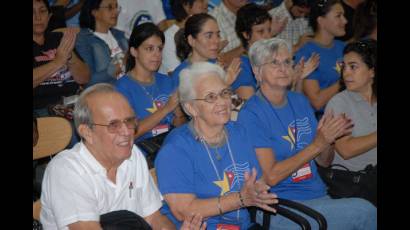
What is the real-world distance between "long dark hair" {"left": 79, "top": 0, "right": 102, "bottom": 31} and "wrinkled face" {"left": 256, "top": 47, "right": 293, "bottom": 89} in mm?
2209

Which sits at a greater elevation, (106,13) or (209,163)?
(106,13)

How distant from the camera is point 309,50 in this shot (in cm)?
442

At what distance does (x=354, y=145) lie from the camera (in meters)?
2.95

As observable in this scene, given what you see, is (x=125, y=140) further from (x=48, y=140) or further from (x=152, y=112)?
(x=152, y=112)

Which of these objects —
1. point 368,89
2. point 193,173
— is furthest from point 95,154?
point 368,89

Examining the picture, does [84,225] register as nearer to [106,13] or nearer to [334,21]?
[106,13]

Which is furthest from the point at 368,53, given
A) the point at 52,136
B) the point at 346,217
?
the point at 52,136

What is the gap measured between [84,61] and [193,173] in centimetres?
228

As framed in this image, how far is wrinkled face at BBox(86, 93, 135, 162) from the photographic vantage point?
2.06m

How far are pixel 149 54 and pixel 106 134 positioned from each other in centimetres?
175

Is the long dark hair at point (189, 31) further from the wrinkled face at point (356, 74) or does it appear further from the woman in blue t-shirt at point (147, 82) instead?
the wrinkled face at point (356, 74)

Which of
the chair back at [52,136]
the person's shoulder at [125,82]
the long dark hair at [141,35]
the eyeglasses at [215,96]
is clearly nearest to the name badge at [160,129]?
the person's shoulder at [125,82]

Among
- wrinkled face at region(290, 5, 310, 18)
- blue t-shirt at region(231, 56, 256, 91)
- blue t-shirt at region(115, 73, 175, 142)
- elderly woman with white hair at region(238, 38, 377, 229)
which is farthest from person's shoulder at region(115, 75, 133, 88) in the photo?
wrinkled face at region(290, 5, 310, 18)

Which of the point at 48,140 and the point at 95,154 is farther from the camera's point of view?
the point at 48,140
